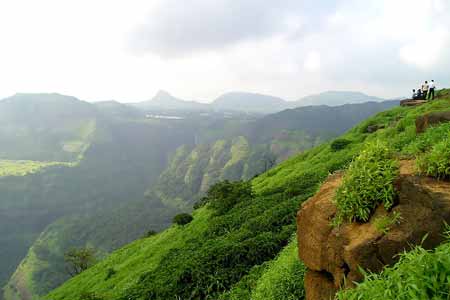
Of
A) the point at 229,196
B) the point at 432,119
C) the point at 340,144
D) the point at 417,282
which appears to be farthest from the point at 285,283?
the point at 340,144

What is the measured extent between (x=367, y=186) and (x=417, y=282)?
369 cm

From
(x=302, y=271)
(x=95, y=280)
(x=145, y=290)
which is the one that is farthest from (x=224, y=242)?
(x=95, y=280)

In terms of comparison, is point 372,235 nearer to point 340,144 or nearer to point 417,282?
point 417,282

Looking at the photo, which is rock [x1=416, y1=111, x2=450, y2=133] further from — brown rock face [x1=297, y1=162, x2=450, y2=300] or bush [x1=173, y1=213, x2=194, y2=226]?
bush [x1=173, y1=213, x2=194, y2=226]

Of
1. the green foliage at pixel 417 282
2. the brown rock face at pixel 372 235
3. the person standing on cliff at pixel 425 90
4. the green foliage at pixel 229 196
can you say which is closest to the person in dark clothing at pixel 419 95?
the person standing on cliff at pixel 425 90

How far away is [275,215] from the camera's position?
89.3 feet

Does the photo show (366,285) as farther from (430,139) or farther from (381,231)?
(430,139)

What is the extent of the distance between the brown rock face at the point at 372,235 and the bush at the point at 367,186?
22cm

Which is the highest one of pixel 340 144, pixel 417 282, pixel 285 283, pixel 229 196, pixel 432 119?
pixel 432 119

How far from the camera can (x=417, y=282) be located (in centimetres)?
513

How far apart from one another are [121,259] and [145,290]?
31269 mm

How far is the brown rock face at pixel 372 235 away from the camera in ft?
24.6

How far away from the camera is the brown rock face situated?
7500 mm

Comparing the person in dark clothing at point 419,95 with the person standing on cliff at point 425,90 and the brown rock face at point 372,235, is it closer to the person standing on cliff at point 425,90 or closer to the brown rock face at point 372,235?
the person standing on cliff at point 425,90
